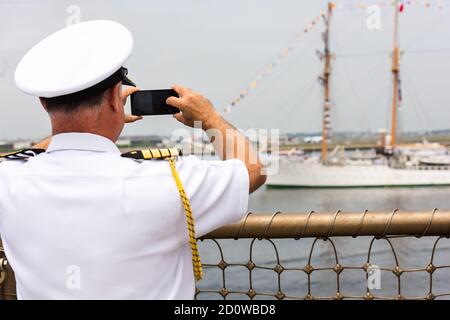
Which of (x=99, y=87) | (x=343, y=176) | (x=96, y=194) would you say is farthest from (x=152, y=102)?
(x=343, y=176)

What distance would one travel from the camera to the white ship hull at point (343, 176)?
5316 centimetres

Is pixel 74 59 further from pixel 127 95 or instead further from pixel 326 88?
pixel 326 88

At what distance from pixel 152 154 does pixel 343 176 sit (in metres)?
53.8

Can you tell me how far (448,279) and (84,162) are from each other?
1594 centimetres

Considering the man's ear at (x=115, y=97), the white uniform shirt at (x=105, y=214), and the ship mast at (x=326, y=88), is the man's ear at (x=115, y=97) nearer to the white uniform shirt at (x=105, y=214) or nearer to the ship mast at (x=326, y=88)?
the white uniform shirt at (x=105, y=214)

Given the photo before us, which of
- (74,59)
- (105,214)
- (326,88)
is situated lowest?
(326,88)

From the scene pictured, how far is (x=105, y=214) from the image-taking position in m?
1.37

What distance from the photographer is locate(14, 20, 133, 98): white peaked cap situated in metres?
1.36

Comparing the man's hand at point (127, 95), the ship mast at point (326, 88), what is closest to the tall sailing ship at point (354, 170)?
the ship mast at point (326, 88)

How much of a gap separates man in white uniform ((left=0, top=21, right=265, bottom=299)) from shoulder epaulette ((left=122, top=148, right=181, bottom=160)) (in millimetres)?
47

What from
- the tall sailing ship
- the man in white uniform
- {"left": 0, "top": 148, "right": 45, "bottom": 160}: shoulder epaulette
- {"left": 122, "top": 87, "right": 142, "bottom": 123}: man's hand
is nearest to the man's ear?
the man in white uniform

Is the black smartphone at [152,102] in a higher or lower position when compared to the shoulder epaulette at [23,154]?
higher

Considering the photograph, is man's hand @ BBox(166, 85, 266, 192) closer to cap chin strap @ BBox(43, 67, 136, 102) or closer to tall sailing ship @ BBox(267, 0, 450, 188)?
cap chin strap @ BBox(43, 67, 136, 102)
